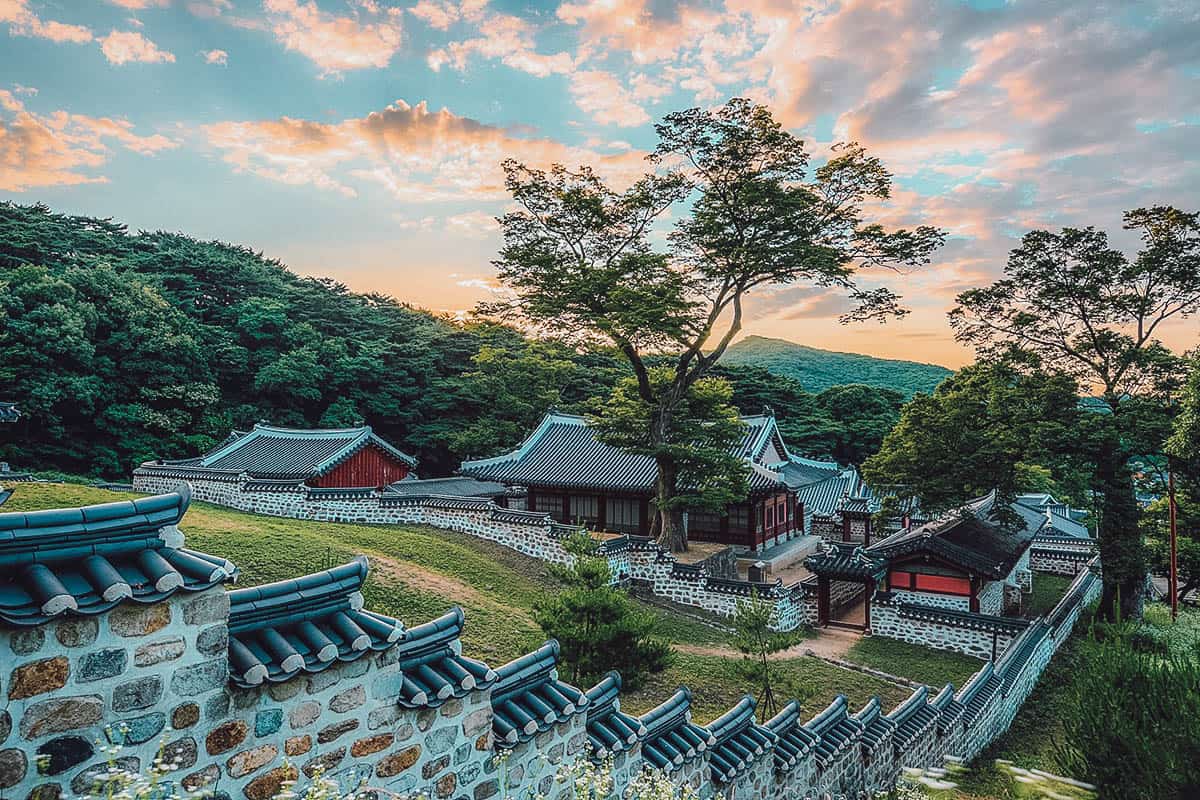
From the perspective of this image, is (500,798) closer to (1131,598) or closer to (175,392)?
(1131,598)

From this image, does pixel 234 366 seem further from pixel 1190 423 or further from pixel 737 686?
pixel 1190 423

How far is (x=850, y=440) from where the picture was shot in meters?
46.8

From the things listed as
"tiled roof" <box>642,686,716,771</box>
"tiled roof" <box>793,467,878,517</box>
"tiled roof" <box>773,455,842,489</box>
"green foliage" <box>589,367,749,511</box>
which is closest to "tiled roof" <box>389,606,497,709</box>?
"tiled roof" <box>642,686,716,771</box>

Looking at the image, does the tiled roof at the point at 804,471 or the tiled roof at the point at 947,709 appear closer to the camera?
the tiled roof at the point at 947,709

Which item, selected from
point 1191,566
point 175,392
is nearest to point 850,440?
point 1191,566

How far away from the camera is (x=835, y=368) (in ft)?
293

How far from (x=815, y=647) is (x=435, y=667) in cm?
1430

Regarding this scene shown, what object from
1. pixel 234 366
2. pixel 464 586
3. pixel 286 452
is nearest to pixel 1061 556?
pixel 464 586

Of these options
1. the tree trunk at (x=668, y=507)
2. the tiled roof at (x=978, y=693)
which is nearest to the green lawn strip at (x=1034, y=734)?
the tiled roof at (x=978, y=693)

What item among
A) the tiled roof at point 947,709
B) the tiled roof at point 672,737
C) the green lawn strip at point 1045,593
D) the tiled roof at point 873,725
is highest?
the tiled roof at point 672,737

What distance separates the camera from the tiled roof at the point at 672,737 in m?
5.16

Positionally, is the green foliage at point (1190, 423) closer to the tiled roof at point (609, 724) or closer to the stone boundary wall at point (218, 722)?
the stone boundary wall at point (218, 722)

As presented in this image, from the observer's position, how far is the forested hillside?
1093 inches

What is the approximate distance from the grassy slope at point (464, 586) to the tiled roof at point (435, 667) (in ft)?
23.0
